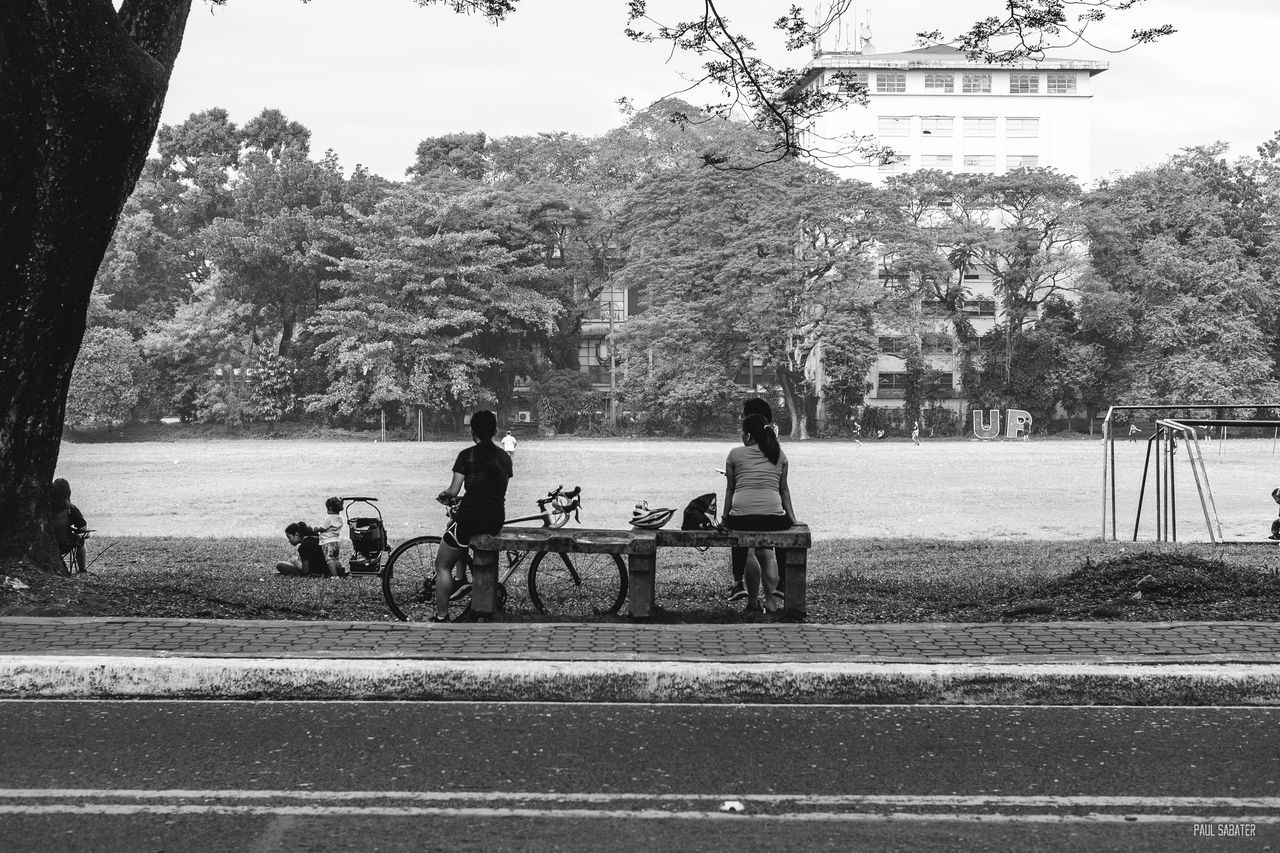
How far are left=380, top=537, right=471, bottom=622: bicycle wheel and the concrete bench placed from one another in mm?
663

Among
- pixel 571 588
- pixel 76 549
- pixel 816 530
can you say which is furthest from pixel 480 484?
pixel 816 530

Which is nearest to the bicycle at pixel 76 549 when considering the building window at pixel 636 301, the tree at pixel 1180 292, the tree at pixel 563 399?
the building window at pixel 636 301

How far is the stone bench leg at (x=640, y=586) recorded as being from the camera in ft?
31.6

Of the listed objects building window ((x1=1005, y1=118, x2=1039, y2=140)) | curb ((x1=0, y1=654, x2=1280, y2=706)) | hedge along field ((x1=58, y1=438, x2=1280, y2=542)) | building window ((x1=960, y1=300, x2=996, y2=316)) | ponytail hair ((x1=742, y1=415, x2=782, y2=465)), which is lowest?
hedge along field ((x1=58, y1=438, x2=1280, y2=542))

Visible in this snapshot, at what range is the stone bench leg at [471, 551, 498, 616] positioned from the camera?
9719 mm

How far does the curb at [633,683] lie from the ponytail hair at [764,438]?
10.7 feet

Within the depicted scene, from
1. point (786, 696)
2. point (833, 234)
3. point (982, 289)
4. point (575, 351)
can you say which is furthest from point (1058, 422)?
point (786, 696)

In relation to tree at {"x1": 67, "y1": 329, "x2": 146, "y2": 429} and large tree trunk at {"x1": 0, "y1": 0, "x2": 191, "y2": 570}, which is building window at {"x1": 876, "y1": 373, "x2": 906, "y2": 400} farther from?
large tree trunk at {"x1": 0, "y1": 0, "x2": 191, "y2": 570}

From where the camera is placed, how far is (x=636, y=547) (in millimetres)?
9555

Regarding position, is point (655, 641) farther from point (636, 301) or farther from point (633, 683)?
point (636, 301)

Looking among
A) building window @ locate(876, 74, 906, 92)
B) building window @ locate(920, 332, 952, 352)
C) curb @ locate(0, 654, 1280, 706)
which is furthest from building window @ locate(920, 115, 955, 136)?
curb @ locate(0, 654, 1280, 706)

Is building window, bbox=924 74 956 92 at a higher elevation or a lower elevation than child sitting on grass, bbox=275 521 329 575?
higher

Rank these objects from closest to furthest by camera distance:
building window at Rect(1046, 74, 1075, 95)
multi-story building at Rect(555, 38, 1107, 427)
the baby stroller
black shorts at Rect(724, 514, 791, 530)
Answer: black shorts at Rect(724, 514, 791, 530), the baby stroller, multi-story building at Rect(555, 38, 1107, 427), building window at Rect(1046, 74, 1075, 95)

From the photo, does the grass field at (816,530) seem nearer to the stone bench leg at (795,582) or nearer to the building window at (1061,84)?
Result: the stone bench leg at (795,582)
